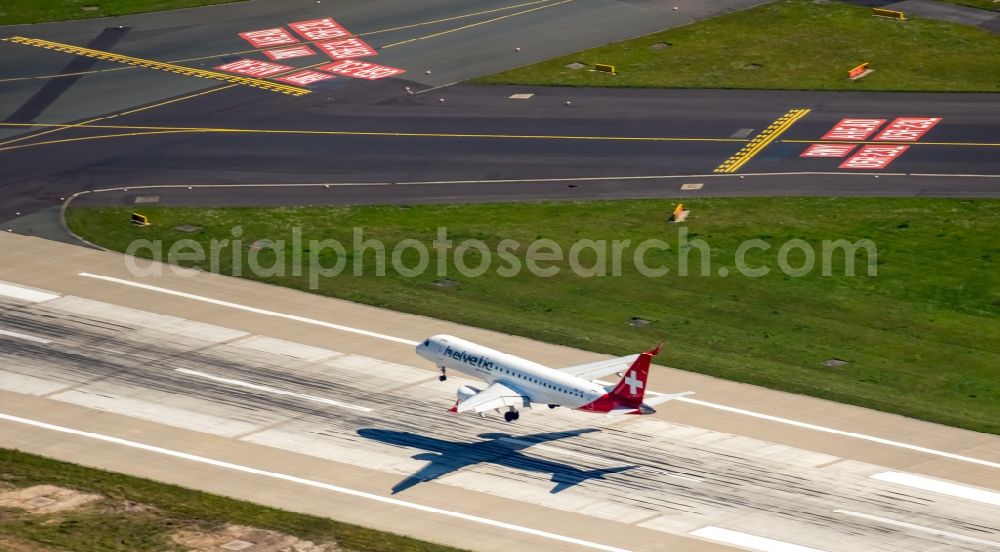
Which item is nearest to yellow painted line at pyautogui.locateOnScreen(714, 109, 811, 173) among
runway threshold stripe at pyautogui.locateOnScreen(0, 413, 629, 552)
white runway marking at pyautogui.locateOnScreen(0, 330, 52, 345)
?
runway threshold stripe at pyautogui.locateOnScreen(0, 413, 629, 552)

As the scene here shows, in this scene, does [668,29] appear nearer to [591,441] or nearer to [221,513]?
[591,441]

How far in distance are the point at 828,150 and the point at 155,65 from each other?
5994 cm

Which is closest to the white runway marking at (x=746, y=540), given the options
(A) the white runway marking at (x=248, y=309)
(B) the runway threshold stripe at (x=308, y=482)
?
(B) the runway threshold stripe at (x=308, y=482)

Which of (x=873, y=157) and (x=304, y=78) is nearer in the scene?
(x=873, y=157)

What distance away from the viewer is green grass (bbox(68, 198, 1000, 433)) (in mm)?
96062

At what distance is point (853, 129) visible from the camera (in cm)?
12875

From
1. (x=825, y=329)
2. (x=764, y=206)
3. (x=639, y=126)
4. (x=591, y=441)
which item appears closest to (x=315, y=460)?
(x=591, y=441)

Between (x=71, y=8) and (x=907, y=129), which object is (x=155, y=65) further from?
(x=907, y=129)

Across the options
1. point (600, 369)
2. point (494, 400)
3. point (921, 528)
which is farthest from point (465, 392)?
point (921, 528)

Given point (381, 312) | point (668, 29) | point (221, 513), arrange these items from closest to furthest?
point (221, 513) → point (381, 312) → point (668, 29)

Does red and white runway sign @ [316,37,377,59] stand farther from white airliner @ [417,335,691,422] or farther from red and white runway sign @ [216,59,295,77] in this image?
white airliner @ [417,335,691,422]

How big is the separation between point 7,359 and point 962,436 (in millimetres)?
56312

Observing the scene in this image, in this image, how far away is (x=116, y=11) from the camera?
15538 cm

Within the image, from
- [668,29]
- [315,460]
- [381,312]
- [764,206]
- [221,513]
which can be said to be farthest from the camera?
[668,29]
